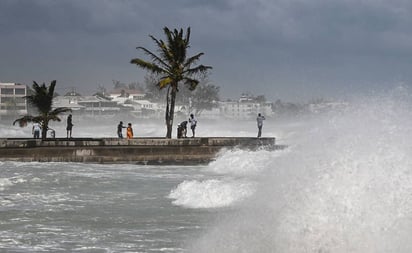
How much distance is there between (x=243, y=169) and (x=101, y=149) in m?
5.18

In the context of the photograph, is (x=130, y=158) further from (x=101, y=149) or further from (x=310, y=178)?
(x=310, y=178)

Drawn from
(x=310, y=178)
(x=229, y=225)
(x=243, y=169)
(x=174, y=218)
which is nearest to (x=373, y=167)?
(x=310, y=178)

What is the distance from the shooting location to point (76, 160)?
70.2 ft

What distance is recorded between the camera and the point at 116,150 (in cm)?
2172

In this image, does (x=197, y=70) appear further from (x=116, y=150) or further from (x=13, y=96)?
(x=13, y=96)

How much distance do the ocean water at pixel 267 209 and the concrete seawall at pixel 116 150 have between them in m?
6.75

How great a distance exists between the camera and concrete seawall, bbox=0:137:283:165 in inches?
832

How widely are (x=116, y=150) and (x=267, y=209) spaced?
15.0 metres

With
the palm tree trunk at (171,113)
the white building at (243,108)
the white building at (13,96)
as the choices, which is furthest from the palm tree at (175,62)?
the white building at (243,108)

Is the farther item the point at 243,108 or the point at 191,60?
the point at 243,108

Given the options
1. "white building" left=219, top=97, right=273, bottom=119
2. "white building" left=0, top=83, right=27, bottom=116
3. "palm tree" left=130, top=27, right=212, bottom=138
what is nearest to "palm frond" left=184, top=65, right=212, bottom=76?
"palm tree" left=130, top=27, right=212, bottom=138

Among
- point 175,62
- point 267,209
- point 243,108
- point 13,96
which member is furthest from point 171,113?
point 243,108

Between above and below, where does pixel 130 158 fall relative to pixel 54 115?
below

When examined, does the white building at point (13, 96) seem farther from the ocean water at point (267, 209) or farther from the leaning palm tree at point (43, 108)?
the ocean water at point (267, 209)
